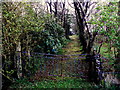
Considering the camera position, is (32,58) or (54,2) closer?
(32,58)

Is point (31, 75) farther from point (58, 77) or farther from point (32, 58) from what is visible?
point (58, 77)

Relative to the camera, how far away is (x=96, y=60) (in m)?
4.16

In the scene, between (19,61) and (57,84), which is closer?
(57,84)

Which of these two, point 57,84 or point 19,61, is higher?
point 19,61

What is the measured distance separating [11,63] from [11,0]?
76.8 inches

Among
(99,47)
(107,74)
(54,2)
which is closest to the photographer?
(107,74)

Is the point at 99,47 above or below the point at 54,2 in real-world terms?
below

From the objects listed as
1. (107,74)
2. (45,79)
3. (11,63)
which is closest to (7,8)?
(11,63)

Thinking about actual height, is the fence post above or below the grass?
above

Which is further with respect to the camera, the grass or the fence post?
the fence post

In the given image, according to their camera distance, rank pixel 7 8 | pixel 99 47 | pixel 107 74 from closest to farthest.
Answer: pixel 7 8 → pixel 107 74 → pixel 99 47

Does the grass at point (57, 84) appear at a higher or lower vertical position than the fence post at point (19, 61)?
lower

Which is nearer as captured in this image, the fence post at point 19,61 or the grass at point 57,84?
the grass at point 57,84

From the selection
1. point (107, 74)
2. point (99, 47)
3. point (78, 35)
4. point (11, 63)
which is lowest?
point (107, 74)
